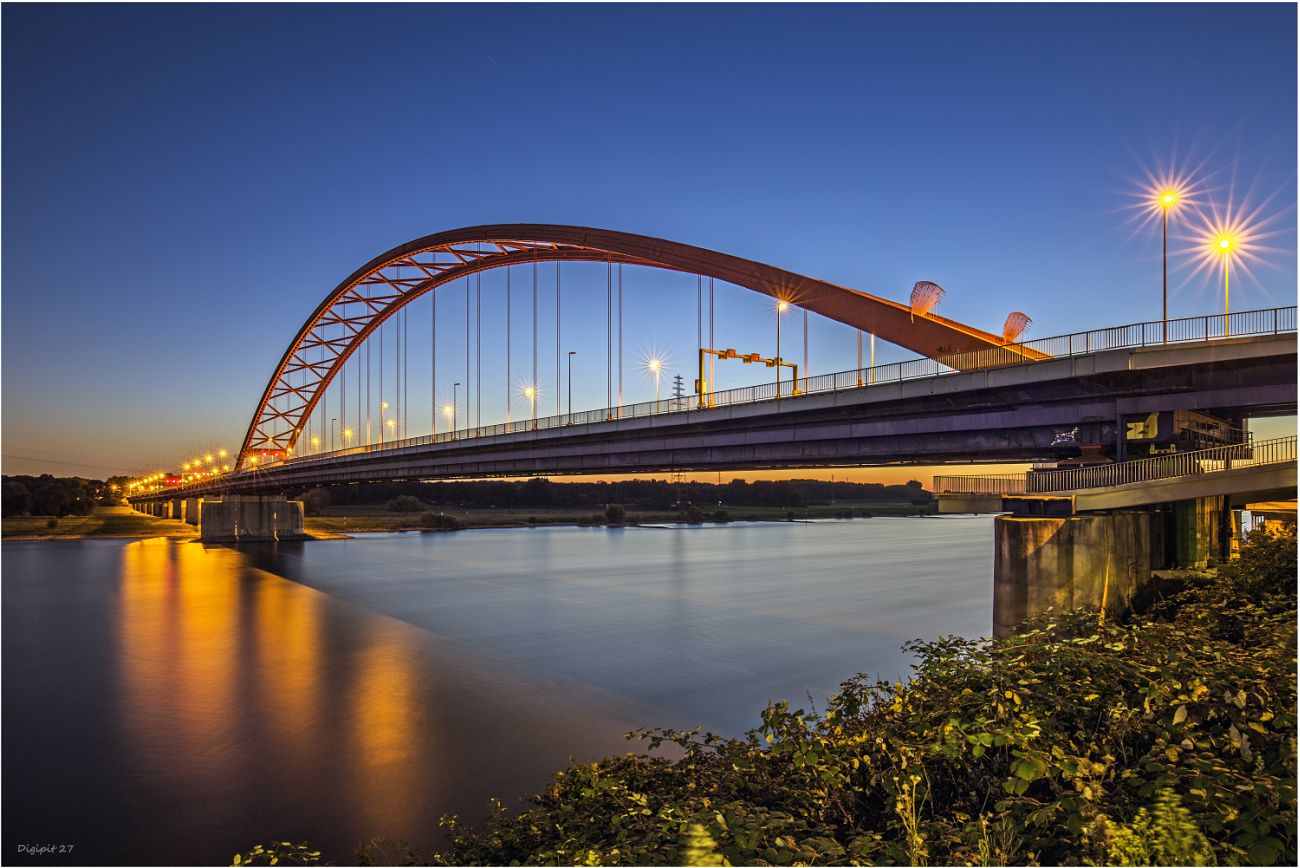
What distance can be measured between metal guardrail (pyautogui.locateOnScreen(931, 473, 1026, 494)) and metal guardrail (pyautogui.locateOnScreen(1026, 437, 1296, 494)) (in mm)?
252

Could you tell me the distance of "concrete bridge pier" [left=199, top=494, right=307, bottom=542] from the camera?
69.9 metres

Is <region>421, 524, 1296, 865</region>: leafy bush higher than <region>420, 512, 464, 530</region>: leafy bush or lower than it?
higher

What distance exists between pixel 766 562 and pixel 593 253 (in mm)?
28107

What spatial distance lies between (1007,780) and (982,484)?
12830mm

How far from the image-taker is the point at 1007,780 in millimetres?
4496

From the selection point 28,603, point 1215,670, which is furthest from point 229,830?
point 28,603

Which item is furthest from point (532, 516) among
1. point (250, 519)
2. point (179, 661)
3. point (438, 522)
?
point (179, 661)

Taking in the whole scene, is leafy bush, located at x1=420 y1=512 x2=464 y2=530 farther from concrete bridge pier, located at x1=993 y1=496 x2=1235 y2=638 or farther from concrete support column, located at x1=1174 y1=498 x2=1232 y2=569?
concrete support column, located at x1=1174 y1=498 x2=1232 y2=569

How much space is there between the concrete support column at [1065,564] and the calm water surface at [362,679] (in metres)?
5.17

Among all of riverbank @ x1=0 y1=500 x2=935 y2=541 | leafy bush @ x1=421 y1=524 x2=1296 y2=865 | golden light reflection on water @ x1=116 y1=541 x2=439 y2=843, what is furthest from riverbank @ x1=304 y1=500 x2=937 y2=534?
leafy bush @ x1=421 y1=524 x2=1296 y2=865

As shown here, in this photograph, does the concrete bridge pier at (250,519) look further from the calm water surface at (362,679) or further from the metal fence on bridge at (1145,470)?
the metal fence on bridge at (1145,470)

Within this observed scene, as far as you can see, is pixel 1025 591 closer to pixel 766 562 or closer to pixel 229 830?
pixel 229 830

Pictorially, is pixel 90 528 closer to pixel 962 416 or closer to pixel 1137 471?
pixel 962 416

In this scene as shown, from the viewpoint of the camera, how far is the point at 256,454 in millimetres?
95750
